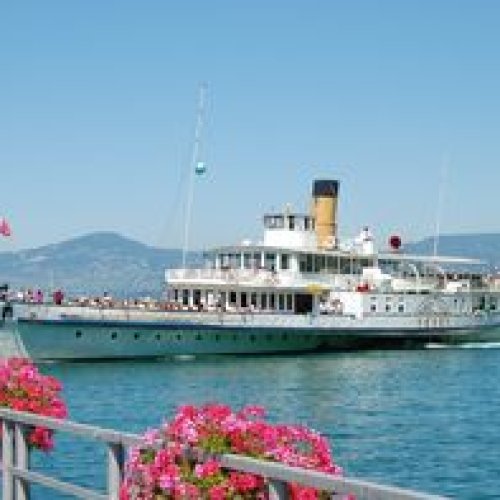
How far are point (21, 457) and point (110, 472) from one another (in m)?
1.36

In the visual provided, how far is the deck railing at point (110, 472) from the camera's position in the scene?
16.5 ft

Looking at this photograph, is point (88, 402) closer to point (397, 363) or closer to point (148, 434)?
point (397, 363)

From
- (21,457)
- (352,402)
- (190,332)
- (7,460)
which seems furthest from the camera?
(190,332)

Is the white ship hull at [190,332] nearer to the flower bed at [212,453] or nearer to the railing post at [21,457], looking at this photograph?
the railing post at [21,457]

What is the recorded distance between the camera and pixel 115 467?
6.92 m

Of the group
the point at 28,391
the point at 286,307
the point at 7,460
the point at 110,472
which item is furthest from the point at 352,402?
the point at 110,472

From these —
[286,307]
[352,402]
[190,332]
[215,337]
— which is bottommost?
[352,402]

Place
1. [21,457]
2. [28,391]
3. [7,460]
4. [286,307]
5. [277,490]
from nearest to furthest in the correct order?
[277,490], [21,457], [7,460], [28,391], [286,307]

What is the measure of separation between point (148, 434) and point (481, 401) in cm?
3740

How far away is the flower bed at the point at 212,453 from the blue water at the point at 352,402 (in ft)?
48.7

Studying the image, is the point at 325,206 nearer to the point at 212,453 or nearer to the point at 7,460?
the point at 7,460

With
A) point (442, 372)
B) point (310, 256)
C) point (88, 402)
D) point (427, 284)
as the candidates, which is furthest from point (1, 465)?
point (427, 284)

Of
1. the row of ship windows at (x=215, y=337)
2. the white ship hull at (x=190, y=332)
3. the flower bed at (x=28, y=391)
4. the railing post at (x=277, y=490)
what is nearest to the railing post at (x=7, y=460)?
the flower bed at (x=28, y=391)

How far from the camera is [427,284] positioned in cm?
7075
